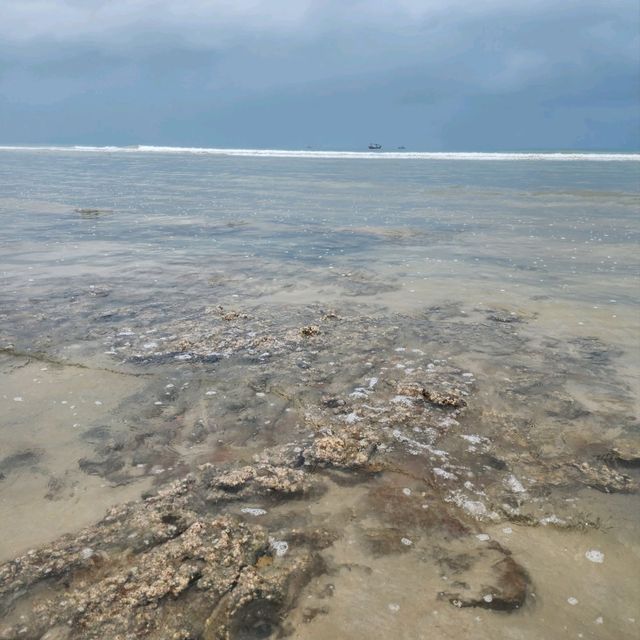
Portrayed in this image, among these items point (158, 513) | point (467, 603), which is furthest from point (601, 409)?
point (158, 513)

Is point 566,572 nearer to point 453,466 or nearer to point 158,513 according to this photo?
point 453,466

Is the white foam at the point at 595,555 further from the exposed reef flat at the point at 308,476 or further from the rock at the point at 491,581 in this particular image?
the rock at the point at 491,581

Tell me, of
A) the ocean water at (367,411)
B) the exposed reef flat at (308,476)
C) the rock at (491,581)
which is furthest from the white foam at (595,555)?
the rock at (491,581)

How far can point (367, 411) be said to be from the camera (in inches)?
221

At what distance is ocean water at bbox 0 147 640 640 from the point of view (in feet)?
11.3

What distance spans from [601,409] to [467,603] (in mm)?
3319

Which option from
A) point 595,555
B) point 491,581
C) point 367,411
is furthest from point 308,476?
point 595,555

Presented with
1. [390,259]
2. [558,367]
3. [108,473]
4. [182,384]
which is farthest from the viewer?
[390,259]

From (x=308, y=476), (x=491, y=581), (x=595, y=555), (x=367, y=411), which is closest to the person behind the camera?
(x=491, y=581)

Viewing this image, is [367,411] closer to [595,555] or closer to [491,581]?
[491,581]

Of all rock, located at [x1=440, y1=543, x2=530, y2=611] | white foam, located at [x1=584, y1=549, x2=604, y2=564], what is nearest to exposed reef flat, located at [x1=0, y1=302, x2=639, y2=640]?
rock, located at [x1=440, y1=543, x2=530, y2=611]

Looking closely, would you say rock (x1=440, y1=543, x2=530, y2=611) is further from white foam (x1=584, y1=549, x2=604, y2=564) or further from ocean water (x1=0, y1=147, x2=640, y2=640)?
white foam (x1=584, y1=549, x2=604, y2=564)

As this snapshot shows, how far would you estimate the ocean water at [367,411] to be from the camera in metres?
3.45

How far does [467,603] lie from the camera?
10.8 ft
